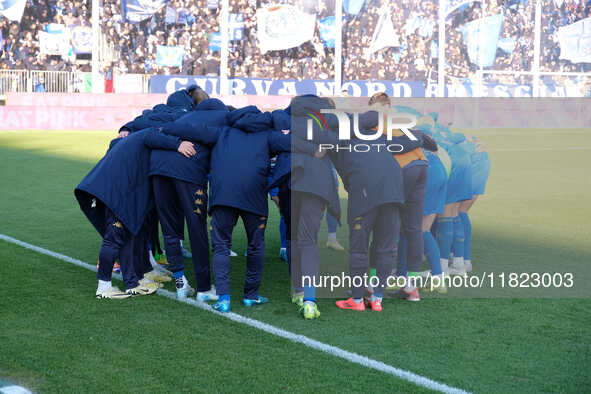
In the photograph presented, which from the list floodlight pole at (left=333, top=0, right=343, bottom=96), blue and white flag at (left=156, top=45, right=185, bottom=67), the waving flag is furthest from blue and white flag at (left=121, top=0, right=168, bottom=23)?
the waving flag

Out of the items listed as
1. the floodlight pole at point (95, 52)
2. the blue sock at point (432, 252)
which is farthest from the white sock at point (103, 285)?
→ the floodlight pole at point (95, 52)

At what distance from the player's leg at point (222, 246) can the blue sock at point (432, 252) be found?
1.75m

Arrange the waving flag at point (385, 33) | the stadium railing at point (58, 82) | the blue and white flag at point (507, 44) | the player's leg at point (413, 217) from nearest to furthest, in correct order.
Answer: the player's leg at point (413, 217) → the blue and white flag at point (507, 44) → the stadium railing at point (58, 82) → the waving flag at point (385, 33)

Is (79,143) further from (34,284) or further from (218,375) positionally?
(218,375)

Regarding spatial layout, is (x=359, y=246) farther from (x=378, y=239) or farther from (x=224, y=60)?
(x=224, y=60)

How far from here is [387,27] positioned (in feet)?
97.8

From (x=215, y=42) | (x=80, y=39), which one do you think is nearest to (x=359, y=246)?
(x=80, y=39)

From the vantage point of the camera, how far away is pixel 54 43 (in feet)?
94.0

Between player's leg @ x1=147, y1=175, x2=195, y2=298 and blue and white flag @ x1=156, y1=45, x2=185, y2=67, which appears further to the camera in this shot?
blue and white flag @ x1=156, y1=45, x2=185, y2=67

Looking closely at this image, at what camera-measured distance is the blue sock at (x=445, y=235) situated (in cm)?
687

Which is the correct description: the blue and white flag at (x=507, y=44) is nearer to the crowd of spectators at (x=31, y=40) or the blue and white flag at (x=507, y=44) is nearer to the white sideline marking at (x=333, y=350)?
the white sideline marking at (x=333, y=350)

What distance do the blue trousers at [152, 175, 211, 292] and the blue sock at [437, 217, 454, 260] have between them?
216cm

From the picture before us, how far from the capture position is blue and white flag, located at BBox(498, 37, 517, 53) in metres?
13.2

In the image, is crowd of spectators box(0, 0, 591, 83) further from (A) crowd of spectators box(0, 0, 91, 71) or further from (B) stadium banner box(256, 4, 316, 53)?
(B) stadium banner box(256, 4, 316, 53)
